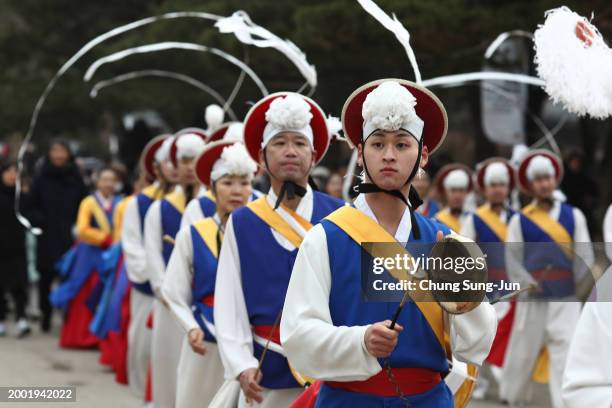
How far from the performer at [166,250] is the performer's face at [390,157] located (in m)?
3.72

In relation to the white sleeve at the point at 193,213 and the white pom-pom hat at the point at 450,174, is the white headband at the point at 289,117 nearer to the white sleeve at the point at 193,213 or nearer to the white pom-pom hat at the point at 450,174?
the white sleeve at the point at 193,213

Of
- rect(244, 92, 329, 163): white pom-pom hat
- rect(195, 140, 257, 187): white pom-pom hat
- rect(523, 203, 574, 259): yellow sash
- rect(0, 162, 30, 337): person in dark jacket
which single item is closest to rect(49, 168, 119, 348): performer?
rect(0, 162, 30, 337): person in dark jacket

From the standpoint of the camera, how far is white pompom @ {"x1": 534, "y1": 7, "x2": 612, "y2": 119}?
398 centimetres

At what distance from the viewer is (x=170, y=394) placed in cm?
799

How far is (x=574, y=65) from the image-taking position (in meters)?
4.12

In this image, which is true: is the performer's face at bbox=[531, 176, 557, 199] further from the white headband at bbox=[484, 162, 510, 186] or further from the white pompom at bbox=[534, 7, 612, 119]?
the white pompom at bbox=[534, 7, 612, 119]

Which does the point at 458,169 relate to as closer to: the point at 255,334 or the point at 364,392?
the point at 255,334

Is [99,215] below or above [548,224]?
below

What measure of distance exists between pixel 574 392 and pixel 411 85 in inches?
51.7

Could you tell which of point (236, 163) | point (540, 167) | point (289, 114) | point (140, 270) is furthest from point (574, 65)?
point (140, 270)

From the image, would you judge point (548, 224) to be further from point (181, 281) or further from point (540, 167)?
point (181, 281)

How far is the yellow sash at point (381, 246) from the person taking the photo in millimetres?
4016

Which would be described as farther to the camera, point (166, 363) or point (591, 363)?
point (166, 363)

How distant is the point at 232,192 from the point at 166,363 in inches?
60.7
